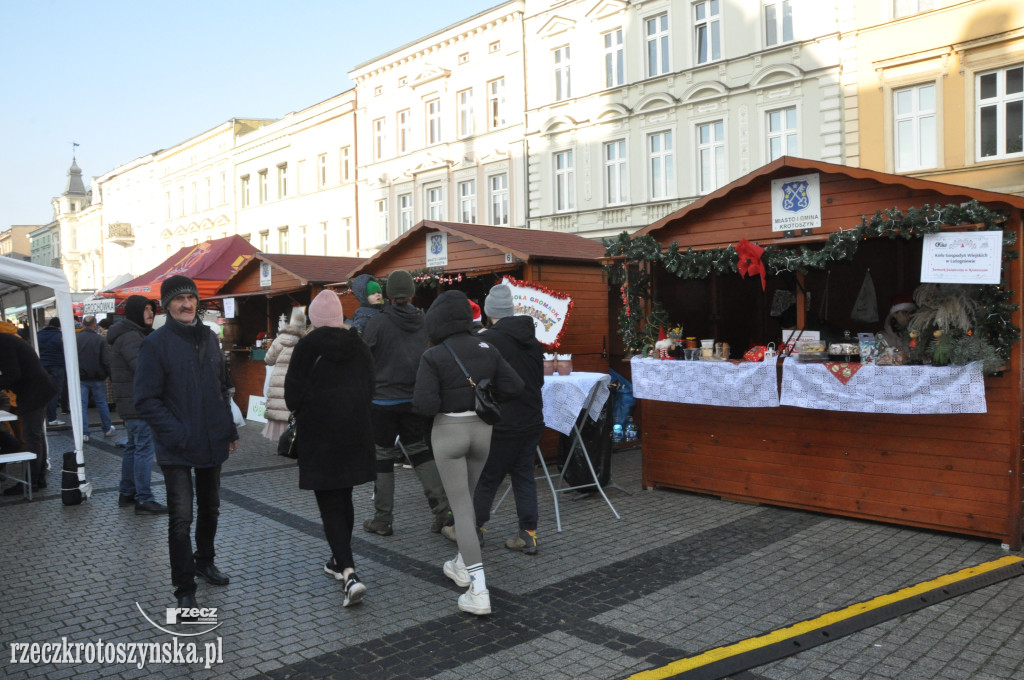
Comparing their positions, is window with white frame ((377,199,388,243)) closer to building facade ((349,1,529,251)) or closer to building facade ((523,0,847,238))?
building facade ((349,1,529,251))

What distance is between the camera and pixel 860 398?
634 cm

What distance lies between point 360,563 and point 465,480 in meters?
1.44

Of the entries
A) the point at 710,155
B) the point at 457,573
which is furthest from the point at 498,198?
the point at 457,573

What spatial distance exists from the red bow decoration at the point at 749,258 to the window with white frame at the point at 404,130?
954 inches

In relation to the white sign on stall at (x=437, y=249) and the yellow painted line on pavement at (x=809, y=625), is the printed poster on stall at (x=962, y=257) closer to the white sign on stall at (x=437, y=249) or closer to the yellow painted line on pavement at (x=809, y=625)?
the yellow painted line on pavement at (x=809, y=625)

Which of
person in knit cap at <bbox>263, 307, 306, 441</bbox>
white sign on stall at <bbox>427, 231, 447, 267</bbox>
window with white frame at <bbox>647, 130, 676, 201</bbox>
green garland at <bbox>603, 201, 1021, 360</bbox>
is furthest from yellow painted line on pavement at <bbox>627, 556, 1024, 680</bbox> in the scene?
window with white frame at <bbox>647, 130, 676, 201</bbox>

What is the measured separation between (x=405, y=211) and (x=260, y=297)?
46.6ft

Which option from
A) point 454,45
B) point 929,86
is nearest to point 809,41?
point 929,86

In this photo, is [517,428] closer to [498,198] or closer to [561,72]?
[561,72]

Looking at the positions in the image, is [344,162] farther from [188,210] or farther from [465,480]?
[465,480]

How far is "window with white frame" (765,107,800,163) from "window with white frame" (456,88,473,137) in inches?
426

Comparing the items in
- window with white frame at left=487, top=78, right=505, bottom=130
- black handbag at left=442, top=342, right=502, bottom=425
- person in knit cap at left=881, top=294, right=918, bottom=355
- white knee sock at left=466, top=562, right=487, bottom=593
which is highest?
window with white frame at left=487, top=78, right=505, bottom=130

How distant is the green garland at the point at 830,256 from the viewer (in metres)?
5.80

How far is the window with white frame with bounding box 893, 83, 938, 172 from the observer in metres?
16.6
